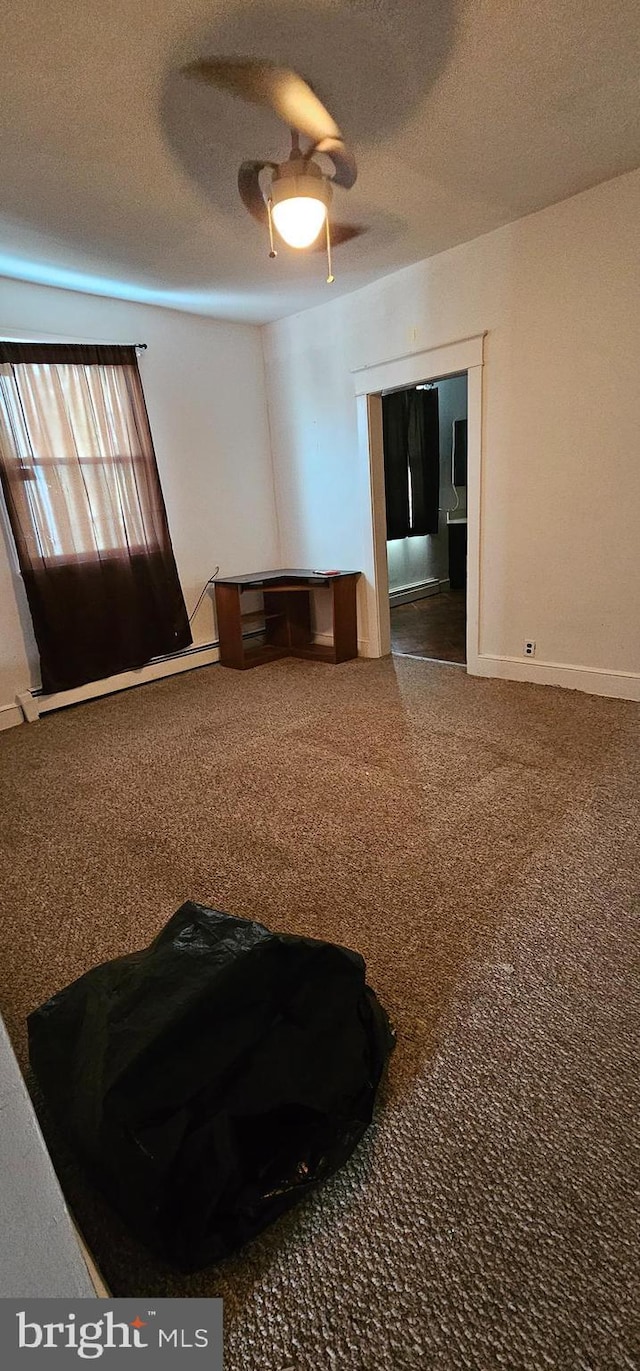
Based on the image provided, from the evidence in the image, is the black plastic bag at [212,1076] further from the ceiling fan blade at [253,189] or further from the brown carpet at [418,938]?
the ceiling fan blade at [253,189]

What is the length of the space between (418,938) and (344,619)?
2.89 metres

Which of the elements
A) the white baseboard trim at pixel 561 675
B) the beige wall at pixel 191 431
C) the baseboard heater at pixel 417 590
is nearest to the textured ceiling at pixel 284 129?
the beige wall at pixel 191 431

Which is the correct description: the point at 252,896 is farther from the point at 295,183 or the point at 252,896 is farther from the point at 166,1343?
the point at 295,183

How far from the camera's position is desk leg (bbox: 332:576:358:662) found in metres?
4.12

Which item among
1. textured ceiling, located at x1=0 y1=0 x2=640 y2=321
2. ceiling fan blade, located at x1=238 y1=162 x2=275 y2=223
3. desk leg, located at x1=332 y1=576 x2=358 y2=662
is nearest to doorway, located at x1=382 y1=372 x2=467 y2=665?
desk leg, located at x1=332 y1=576 x2=358 y2=662

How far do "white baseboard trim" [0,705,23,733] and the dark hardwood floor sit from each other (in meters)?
2.68

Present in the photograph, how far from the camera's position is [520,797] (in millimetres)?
2252

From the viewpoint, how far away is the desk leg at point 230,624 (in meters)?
4.23

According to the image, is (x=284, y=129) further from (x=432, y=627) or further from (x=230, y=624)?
(x=432, y=627)

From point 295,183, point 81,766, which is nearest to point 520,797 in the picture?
point 81,766

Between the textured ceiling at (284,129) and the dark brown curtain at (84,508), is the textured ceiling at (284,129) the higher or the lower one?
the higher one

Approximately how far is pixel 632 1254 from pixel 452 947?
26.8 inches

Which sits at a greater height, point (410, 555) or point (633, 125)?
point (633, 125)

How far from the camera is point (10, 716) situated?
3.47 metres
